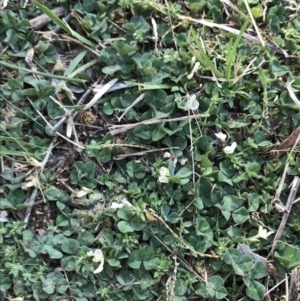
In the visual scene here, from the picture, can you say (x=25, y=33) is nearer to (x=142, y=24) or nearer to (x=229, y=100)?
(x=142, y=24)

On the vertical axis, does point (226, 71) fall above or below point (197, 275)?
above

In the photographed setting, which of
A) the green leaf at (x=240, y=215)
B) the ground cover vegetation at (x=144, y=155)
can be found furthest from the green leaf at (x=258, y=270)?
the green leaf at (x=240, y=215)

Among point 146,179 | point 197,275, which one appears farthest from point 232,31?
point 197,275

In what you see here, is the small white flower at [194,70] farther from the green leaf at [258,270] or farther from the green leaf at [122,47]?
the green leaf at [258,270]

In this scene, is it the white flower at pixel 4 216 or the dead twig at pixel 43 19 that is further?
the dead twig at pixel 43 19

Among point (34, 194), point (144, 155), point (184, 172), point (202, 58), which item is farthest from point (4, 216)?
point (202, 58)

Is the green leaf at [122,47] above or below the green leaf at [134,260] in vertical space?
above
